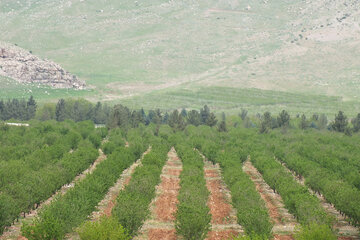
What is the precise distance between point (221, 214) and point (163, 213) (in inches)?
249

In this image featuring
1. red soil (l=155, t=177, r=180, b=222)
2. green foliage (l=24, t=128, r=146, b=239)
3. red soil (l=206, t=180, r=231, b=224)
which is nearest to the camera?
green foliage (l=24, t=128, r=146, b=239)

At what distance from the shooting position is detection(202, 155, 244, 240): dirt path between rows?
3562 centimetres

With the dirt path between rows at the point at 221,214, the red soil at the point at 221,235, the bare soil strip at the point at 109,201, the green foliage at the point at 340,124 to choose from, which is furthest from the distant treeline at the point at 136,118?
the red soil at the point at 221,235

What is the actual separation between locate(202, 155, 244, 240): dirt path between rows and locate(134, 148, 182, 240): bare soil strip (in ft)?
13.3

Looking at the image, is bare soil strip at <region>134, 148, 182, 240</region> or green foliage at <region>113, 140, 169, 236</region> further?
bare soil strip at <region>134, 148, 182, 240</region>

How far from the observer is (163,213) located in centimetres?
4144

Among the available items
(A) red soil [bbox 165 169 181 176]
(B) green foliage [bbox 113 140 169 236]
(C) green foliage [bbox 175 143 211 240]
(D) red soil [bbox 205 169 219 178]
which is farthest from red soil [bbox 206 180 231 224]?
(A) red soil [bbox 165 169 181 176]

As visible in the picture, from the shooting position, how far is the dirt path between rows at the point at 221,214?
35.6 meters

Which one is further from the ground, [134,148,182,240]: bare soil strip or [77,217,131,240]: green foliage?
[77,217,131,240]: green foliage

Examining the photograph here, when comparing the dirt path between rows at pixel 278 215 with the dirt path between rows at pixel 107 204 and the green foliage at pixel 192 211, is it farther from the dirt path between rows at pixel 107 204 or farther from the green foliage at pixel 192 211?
the dirt path between rows at pixel 107 204

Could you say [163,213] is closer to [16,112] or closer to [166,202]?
[166,202]

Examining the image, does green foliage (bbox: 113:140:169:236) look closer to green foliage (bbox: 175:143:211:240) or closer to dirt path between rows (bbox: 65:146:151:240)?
dirt path between rows (bbox: 65:146:151:240)

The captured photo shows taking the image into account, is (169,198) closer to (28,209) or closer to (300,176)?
(28,209)

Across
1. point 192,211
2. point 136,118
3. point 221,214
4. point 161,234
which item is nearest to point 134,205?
point 192,211
